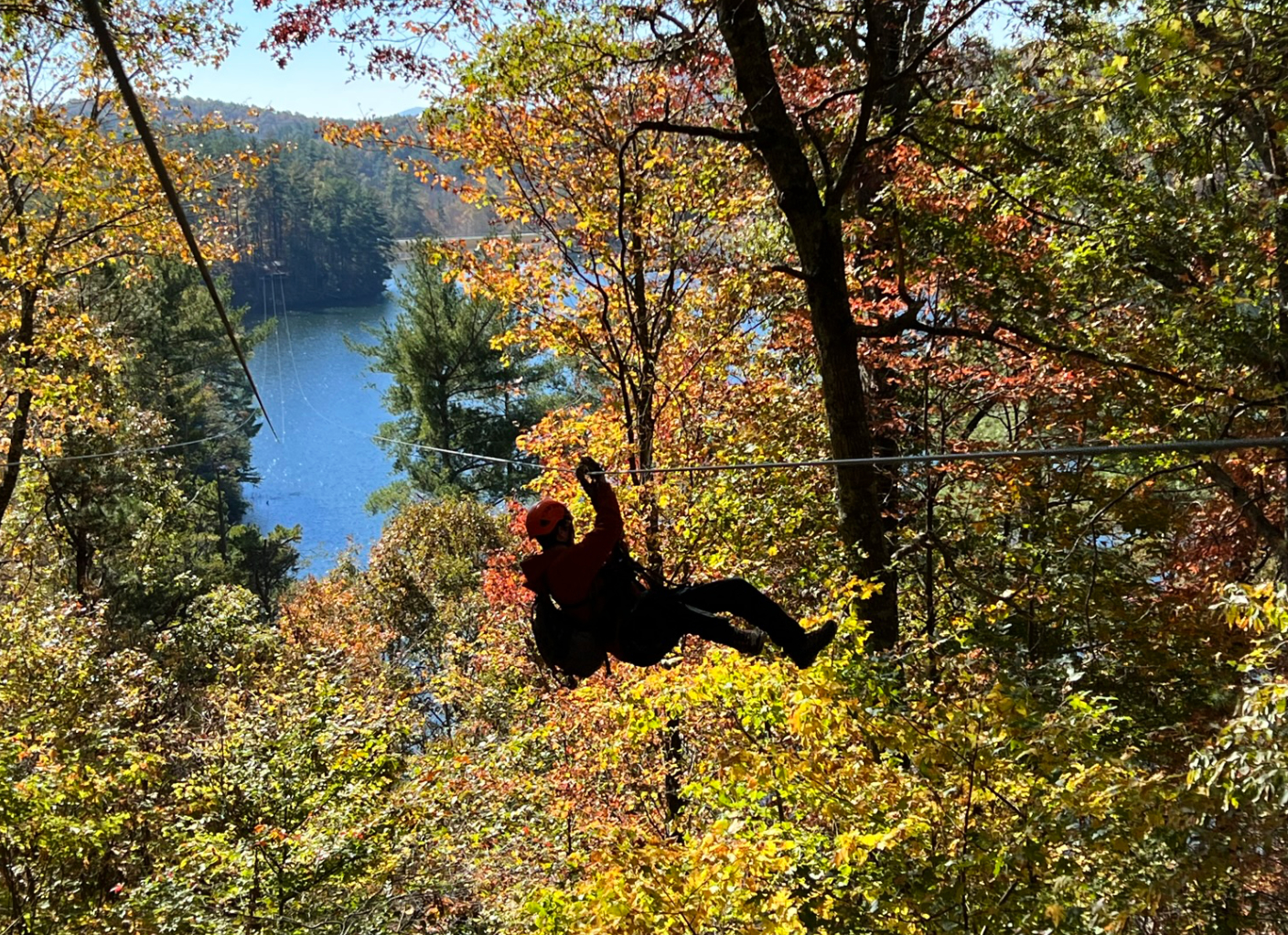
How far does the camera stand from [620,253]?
9.88 metres

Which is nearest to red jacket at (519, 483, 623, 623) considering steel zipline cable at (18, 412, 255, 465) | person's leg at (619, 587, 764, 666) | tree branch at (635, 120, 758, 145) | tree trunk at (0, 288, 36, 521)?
person's leg at (619, 587, 764, 666)

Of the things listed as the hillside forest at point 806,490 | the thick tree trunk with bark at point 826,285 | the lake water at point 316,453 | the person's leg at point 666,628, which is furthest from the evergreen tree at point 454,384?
the person's leg at point 666,628

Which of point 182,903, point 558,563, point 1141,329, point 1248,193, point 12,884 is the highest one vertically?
point 1248,193

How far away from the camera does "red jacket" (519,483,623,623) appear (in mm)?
4363

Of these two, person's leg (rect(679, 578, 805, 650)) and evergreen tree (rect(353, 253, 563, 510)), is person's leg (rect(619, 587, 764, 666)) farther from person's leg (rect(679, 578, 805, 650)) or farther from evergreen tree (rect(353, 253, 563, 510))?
evergreen tree (rect(353, 253, 563, 510))

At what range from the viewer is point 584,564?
4363mm

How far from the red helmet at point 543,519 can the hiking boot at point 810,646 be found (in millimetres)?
1426

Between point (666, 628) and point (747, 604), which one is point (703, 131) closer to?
point (747, 604)

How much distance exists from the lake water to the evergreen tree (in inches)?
413

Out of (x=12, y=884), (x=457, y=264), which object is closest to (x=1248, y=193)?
(x=457, y=264)

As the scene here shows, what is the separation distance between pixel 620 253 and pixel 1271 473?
24.3ft

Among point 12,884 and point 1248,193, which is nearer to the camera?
point 12,884

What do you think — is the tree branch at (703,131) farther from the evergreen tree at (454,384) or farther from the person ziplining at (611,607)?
the evergreen tree at (454,384)

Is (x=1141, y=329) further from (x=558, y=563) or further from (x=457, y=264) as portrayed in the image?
(x=457, y=264)
